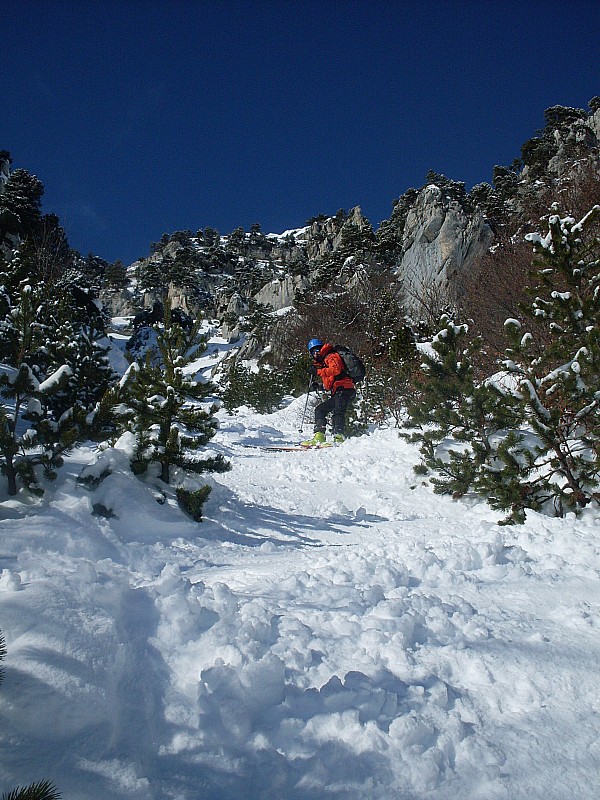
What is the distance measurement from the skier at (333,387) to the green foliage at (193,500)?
7.18 metres

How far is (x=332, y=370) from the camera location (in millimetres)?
12789

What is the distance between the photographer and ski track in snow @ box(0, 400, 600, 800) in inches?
62.9

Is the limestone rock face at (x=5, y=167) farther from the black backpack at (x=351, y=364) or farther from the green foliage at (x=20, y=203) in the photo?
the black backpack at (x=351, y=364)

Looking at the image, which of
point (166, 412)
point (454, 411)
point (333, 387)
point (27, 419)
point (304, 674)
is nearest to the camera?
point (304, 674)

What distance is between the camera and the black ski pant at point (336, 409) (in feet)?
43.4

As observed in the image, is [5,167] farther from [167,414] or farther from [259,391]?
[167,414]

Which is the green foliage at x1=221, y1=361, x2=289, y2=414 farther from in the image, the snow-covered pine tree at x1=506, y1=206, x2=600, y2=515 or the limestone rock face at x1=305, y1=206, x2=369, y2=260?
the limestone rock face at x1=305, y1=206, x2=369, y2=260

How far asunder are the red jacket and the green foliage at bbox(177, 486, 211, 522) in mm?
7758

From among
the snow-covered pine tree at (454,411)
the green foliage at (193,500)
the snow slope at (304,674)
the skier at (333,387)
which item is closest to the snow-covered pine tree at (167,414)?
the green foliage at (193,500)

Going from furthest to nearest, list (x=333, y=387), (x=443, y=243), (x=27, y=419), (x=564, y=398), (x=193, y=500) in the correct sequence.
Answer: (x=443, y=243) → (x=333, y=387) → (x=564, y=398) → (x=193, y=500) → (x=27, y=419)

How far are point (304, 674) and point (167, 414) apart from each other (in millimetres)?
4562

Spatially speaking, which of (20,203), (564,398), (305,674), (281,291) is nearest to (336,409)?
(564,398)

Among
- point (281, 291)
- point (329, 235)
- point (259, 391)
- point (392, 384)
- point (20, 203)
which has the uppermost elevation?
point (329, 235)

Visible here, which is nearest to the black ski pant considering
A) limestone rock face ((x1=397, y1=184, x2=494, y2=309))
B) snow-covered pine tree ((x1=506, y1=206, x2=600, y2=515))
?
snow-covered pine tree ((x1=506, y1=206, x2=600, y2=515))
